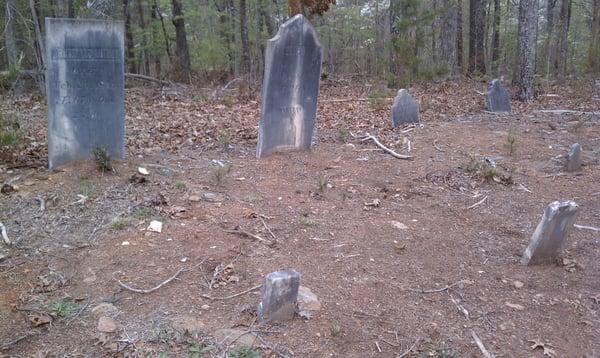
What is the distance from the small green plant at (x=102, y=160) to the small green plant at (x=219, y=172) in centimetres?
116

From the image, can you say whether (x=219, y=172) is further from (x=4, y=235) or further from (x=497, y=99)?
(x=497, y=99)

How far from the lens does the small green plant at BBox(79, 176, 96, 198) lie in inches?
200

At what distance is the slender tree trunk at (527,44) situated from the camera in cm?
1048

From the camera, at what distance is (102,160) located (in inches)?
220

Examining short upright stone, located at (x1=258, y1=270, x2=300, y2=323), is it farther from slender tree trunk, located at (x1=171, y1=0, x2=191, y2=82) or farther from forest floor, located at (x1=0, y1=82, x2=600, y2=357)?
slender tree trunk, located at (x1=171, y1=0, x2=191, y2=82)

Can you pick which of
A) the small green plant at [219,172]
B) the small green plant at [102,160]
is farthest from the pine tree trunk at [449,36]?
the small green plant at [102,160]

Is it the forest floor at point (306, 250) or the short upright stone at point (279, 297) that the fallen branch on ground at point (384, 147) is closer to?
the forest floor at point (306, 250)

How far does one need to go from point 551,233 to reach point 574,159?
9.35 ft

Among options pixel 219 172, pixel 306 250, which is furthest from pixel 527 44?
pixel 306 250

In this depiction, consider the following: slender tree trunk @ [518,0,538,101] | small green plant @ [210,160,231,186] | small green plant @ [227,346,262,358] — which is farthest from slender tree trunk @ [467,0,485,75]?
small green plant @ [227,346,262,358]

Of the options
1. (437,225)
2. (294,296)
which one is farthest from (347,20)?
(294,296)

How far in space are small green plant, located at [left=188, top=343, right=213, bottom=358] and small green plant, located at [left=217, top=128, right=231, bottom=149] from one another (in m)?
4.63

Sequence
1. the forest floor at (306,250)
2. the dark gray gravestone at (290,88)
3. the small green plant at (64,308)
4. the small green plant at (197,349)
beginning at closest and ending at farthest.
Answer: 1. the small green plant at (197,349)
2. the forest floor at (306,250)
3. the small green plant at (64,308)
4. the dark gray gravestone at (290,88)

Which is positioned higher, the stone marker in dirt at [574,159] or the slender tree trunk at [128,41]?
the slender tree trunk at [128,41]
